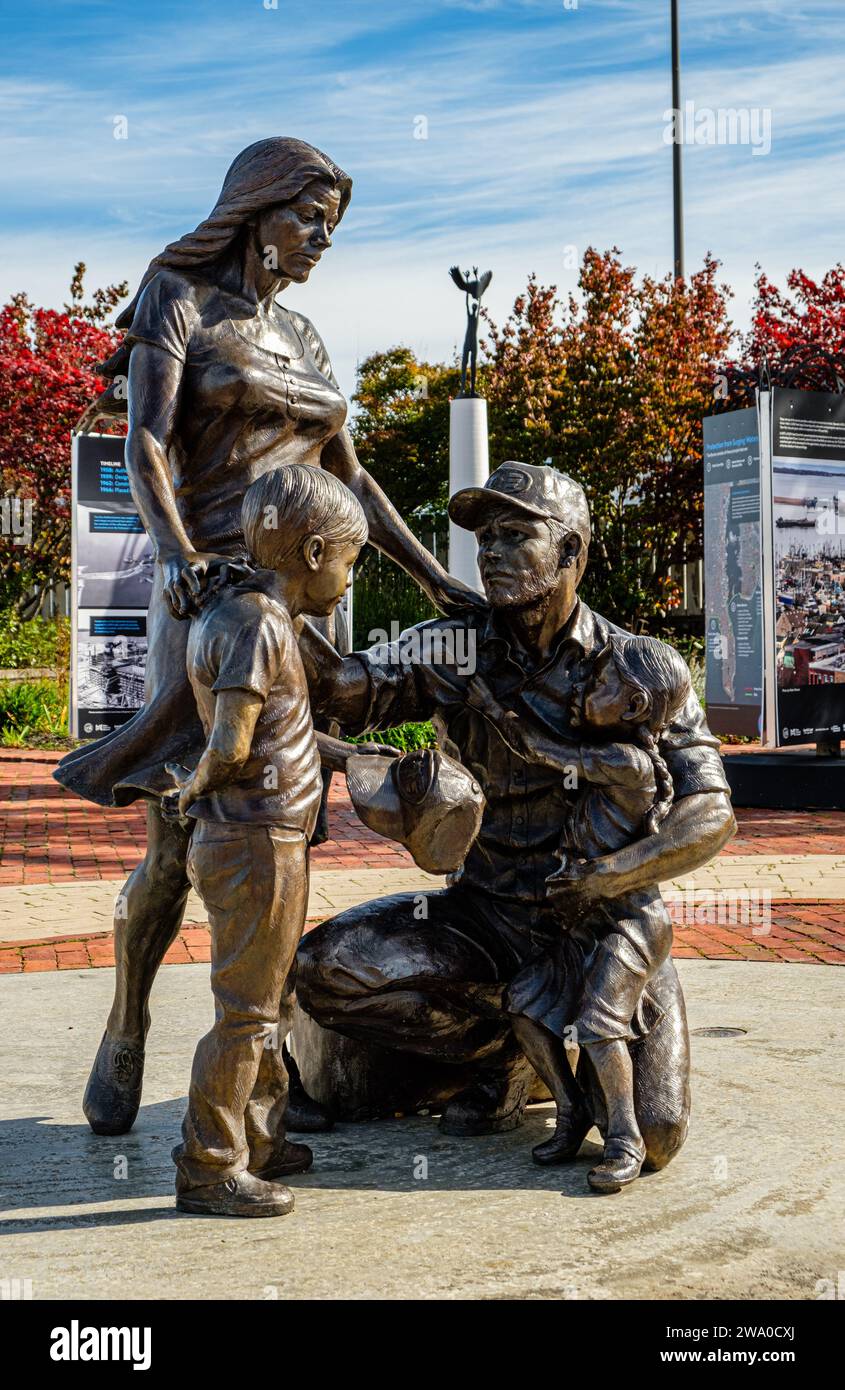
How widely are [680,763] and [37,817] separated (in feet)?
25.8

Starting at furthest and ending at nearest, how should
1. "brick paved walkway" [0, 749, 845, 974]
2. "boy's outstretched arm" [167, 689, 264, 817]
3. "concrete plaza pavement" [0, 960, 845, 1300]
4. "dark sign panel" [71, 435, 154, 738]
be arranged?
"dark sign panel" [71, 435, 154, 738] < "brick paved walkway" [0, 749, 845, 974] < "boy's outstretched arm" [167, 689, 264, 817] < "concrete plaza pavement" [0, 960, 845, 1300]

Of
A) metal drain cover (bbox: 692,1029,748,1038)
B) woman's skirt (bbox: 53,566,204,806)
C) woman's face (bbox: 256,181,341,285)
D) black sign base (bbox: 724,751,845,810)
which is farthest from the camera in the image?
black sign base (bbox: 724,751,845,810)

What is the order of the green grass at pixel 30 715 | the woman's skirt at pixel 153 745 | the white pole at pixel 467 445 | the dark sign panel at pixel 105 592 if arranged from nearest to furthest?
1. the woman's skirt at pixel 153 745
2. the white pole at pixel 467 445
3. the dark sign panel at pixel 105 592
4. the green grass at pixel 30 715

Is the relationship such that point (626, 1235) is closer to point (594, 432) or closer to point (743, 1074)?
point (743, 1074)

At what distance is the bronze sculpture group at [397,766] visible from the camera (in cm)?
320

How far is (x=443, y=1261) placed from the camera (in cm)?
292

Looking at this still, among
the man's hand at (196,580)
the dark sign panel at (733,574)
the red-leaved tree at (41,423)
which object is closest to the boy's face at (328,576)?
the man's hand at (196,580)

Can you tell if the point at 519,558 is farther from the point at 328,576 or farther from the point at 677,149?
the point at 677,149

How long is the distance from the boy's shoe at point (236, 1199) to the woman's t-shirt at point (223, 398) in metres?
1.50

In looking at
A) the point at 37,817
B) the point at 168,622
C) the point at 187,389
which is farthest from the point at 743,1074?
the point at 37,817

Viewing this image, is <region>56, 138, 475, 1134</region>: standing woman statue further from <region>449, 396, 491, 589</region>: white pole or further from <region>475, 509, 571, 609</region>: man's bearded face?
<region>449, 396, 491, 589</region>: white pole

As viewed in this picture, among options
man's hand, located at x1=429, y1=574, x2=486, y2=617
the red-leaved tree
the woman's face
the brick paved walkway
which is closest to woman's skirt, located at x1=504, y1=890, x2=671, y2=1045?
man's hand, located at x1=429, y1=574, x2=486, y2=617

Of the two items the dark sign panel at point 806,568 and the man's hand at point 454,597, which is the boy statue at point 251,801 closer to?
the man's hand at point 454,597

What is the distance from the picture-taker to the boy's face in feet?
10.5
